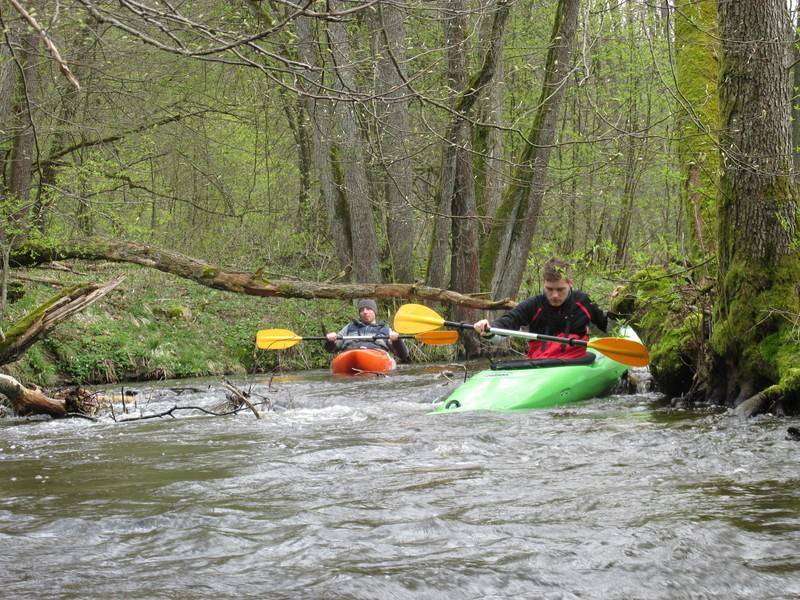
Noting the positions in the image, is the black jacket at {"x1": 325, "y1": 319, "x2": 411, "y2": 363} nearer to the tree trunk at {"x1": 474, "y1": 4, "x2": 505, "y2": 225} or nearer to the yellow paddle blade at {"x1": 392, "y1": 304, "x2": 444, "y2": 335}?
the tree trunk at {"x1": 474, "y1": 4, "x2": 505, "y2": 225}

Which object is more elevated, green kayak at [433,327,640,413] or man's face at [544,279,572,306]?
man's face at [544,279,572,306]

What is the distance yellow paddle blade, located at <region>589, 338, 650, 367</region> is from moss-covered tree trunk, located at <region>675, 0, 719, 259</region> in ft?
A: 2.98

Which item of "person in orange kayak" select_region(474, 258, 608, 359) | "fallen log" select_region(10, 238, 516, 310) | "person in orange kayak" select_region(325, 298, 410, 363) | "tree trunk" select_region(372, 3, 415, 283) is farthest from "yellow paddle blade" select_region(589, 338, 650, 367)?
"tree trunk" select_region(372, 3, 415, 283)

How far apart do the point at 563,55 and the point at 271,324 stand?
5.99m

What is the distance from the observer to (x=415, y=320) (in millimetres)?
9117

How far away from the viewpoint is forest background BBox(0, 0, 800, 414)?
8156 mm

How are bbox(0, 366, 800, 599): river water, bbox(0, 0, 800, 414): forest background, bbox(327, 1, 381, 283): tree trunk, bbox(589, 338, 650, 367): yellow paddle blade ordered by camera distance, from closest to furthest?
bbox(0, 366, 800, 599): river water → bbox(589, 338, 650, 367): yellow paddle blade → bbox(0, 0, 800, 414): forest background → bbox(327, 1, 381, 283): tree trunk

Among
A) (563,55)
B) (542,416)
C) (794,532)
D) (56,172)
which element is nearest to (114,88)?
(56,172)

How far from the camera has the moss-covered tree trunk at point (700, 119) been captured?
754 cm

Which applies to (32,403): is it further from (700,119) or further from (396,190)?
(396,190)

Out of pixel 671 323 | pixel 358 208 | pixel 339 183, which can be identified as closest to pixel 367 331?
pixel 358 208

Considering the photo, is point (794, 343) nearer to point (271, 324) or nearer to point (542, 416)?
point (542, 416)

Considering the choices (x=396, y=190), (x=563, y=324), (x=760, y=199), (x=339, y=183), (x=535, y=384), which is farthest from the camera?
(x=339, y=183)

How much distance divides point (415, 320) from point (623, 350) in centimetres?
203
